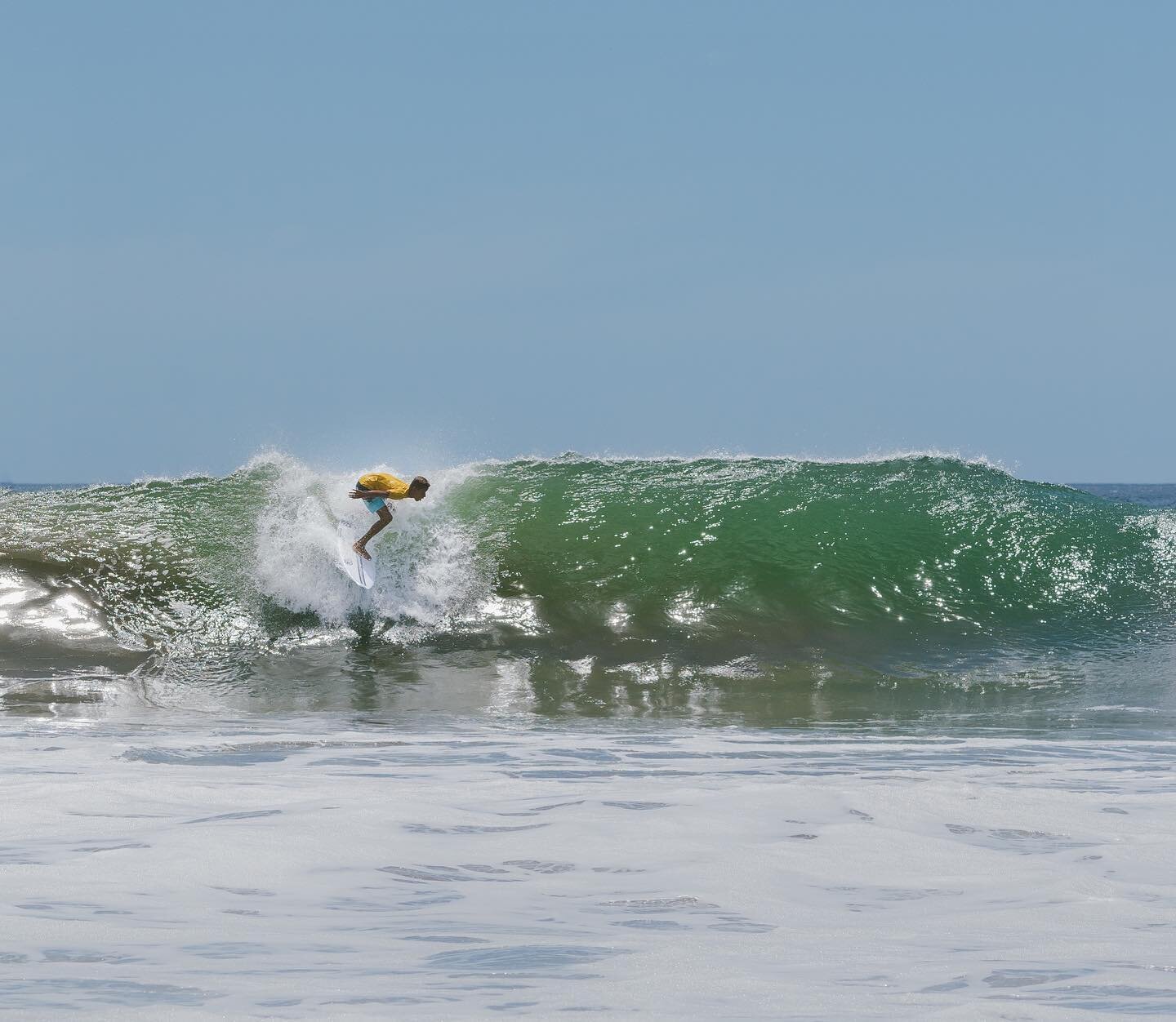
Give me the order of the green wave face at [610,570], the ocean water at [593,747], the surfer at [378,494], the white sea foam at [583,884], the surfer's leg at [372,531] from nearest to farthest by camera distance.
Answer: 1. the white sea foam at [583,884]
2. the ocean water at [593,747]
3. the green wave face at [610,570]
4. the surfer at [378,494]
5. the surfer's leg at [372,531]

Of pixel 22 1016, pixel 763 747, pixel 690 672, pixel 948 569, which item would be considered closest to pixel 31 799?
pixel 22 1016

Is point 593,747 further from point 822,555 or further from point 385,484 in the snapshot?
point 822,555

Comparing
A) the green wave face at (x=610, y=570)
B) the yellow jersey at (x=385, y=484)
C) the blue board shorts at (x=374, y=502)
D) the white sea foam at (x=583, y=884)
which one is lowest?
the white sea foam at (x=583, y=884)

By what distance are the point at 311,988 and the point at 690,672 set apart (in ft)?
25.3

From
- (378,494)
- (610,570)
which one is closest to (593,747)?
(378,494)

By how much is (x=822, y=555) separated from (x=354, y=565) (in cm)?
572

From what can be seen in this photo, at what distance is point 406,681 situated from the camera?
33.1 feet

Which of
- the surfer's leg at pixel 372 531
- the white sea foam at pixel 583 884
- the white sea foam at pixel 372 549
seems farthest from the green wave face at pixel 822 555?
the white sea foam at pixel 583 884

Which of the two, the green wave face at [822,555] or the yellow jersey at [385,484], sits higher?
the yellow jersey at [385,484]

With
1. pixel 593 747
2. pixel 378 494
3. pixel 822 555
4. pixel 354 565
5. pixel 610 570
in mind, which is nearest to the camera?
pixel 593 747

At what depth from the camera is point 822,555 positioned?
14.0m

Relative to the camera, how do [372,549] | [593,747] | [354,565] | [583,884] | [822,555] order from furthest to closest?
[822,555] → [372,549] → [354,565] → [593,747] → [583,884]

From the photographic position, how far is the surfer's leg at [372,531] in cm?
1227

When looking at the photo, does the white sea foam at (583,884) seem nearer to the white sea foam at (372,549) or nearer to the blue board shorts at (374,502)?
the white sea foam at (372,549)
